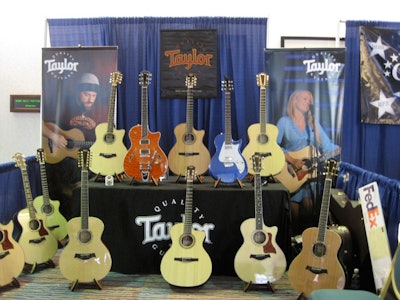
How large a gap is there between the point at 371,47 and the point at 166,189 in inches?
90.6

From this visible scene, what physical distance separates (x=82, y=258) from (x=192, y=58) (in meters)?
1.98

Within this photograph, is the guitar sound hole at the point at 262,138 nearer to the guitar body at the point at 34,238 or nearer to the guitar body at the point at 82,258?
the guitar body at the point at 82,258

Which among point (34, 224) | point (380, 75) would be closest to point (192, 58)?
point (380, 75)

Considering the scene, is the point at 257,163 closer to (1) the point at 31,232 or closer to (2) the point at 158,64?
(2) the point at 158,64

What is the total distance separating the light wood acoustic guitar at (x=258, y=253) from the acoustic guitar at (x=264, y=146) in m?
0.38

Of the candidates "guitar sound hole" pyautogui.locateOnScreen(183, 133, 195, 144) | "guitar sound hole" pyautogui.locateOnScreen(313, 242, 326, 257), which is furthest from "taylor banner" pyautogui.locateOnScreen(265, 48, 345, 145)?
"guitar sound hole" pyautogui.locateOnScreen(313, 242, 326, 257)

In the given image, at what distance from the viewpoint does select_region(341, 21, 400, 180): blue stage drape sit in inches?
150

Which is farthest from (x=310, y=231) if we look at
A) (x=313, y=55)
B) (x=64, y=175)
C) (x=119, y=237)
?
(x=64, y=175)

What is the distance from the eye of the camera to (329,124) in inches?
140

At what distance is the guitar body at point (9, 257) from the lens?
106 inches

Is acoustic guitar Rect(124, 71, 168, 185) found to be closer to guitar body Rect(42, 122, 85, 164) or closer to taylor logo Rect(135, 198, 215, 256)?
taylor logo Rect(135, 198, 215, 256)

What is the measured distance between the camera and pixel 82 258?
2.77 meters

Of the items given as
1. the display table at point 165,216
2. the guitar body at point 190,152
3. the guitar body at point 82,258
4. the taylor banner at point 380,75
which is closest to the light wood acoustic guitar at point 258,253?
the display table at point 165,216

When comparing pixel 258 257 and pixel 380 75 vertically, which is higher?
pixel 380 75
